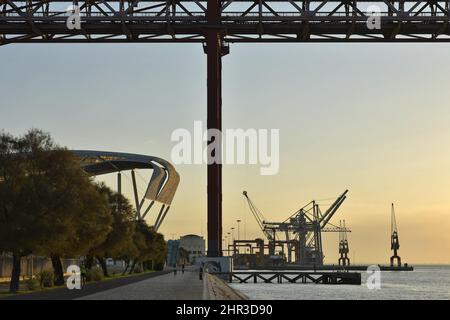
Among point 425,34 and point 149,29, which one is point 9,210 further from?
point 425,34

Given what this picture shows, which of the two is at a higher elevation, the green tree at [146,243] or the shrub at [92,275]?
the green tree at [146,243]

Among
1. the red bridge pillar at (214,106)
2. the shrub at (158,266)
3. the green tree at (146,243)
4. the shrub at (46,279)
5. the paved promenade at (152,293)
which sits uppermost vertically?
the red bridge pillar at (214,106)

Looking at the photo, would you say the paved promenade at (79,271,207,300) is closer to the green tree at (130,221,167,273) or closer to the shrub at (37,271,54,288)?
the shrub at (37,271,54,288)

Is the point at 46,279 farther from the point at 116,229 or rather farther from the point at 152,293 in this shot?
the point at 116,229

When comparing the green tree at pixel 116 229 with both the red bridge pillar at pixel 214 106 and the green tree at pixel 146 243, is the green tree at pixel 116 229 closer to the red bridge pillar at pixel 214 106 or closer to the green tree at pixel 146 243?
the red bridge pillar at pixel 214 106

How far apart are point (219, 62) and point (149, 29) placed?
9.47m

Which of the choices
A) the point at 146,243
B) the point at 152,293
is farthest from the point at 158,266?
the point at 152,293

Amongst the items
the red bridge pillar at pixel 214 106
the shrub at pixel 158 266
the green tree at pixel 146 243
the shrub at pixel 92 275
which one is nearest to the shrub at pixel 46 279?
the shrub at pixel 92 275

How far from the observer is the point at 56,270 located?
252 feet

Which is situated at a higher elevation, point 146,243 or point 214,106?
point 214,106

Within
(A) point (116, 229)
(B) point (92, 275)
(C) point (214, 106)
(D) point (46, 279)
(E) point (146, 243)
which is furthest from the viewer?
(E) point (146, 243)

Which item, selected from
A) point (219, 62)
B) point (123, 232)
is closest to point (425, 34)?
point (219, 62)
